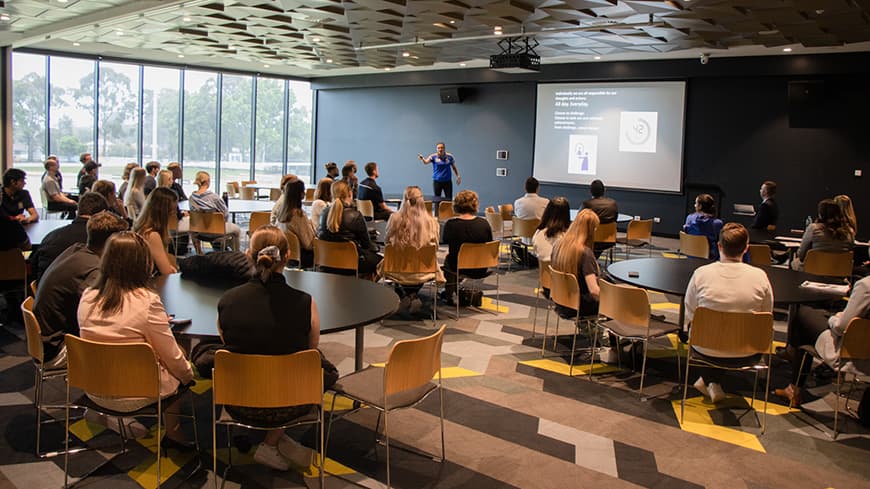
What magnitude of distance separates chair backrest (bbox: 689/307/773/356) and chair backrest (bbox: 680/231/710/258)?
3.68m

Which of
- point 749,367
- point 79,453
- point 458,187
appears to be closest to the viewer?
point 79,453

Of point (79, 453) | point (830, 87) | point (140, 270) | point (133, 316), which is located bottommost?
point (79, 453)

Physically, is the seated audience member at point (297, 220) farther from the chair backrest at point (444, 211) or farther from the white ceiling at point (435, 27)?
the chair backrest at point (444, 211)

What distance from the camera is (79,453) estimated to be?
3922mm

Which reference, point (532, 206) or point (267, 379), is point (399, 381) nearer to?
point (267, 379)

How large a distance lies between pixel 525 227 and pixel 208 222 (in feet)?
13.4

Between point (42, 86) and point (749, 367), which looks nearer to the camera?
point (749, 367)

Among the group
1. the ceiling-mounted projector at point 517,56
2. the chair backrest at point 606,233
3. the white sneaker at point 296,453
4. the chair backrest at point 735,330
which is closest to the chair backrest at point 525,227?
Result: the chair backrest at point 606,233

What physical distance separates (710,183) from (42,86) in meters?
14.4

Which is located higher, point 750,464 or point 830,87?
point 830,87

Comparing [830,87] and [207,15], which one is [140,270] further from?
[830,87]

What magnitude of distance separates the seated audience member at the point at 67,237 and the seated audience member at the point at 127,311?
1915mm

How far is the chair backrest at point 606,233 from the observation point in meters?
9.30

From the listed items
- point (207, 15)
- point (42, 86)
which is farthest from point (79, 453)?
point (42, 86)
